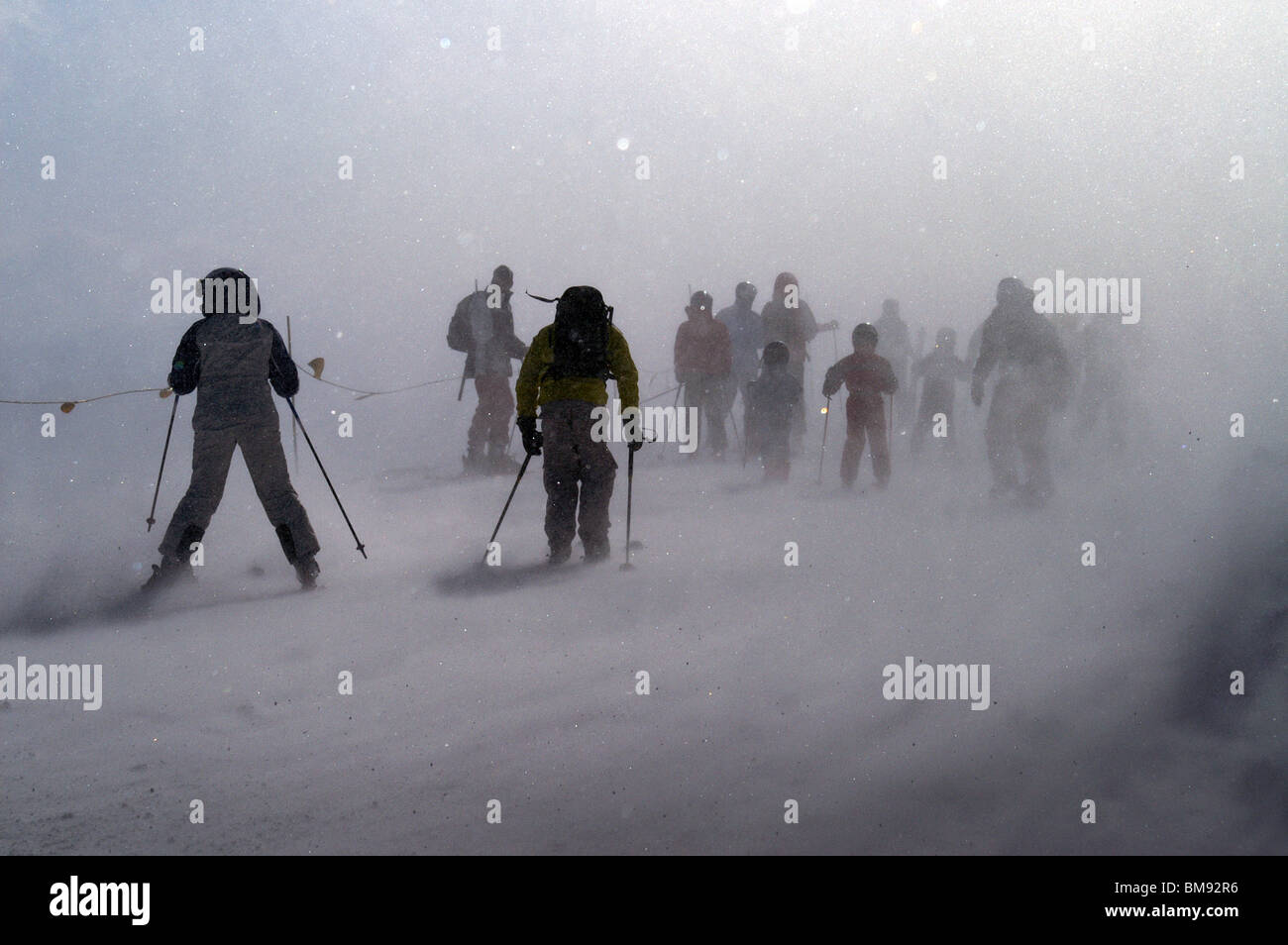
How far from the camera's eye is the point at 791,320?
1191 cm

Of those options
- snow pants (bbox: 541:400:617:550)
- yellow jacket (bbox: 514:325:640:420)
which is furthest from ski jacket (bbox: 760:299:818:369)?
snow pants (bbox: 541:400:617:550)

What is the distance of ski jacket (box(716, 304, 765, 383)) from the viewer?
1291cm

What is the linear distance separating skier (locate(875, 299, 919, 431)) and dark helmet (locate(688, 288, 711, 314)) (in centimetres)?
416

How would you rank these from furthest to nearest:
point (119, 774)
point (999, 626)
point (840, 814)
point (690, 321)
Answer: point (690, 321), point (999, 626), point (119, 774), point (840, 814)

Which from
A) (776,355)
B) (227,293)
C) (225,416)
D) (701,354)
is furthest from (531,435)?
(701,354)

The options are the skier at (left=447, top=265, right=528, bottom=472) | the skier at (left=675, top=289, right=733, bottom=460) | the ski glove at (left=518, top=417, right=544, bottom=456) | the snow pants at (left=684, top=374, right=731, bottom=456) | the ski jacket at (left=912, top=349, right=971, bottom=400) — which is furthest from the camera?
the ski jacket at (left=912, top=349, right=971, bottom=400)

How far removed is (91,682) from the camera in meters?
4.66

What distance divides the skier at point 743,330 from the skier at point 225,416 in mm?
7680

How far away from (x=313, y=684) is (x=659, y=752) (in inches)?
73.1

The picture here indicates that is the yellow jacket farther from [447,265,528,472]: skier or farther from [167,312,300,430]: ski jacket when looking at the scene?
[447,265,528,472]: skier

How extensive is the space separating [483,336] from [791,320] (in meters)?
3.89

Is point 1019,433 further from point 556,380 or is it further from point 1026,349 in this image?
point 556,380

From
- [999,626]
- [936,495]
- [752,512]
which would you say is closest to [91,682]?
[999,626]

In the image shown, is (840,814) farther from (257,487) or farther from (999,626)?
(257,487)
